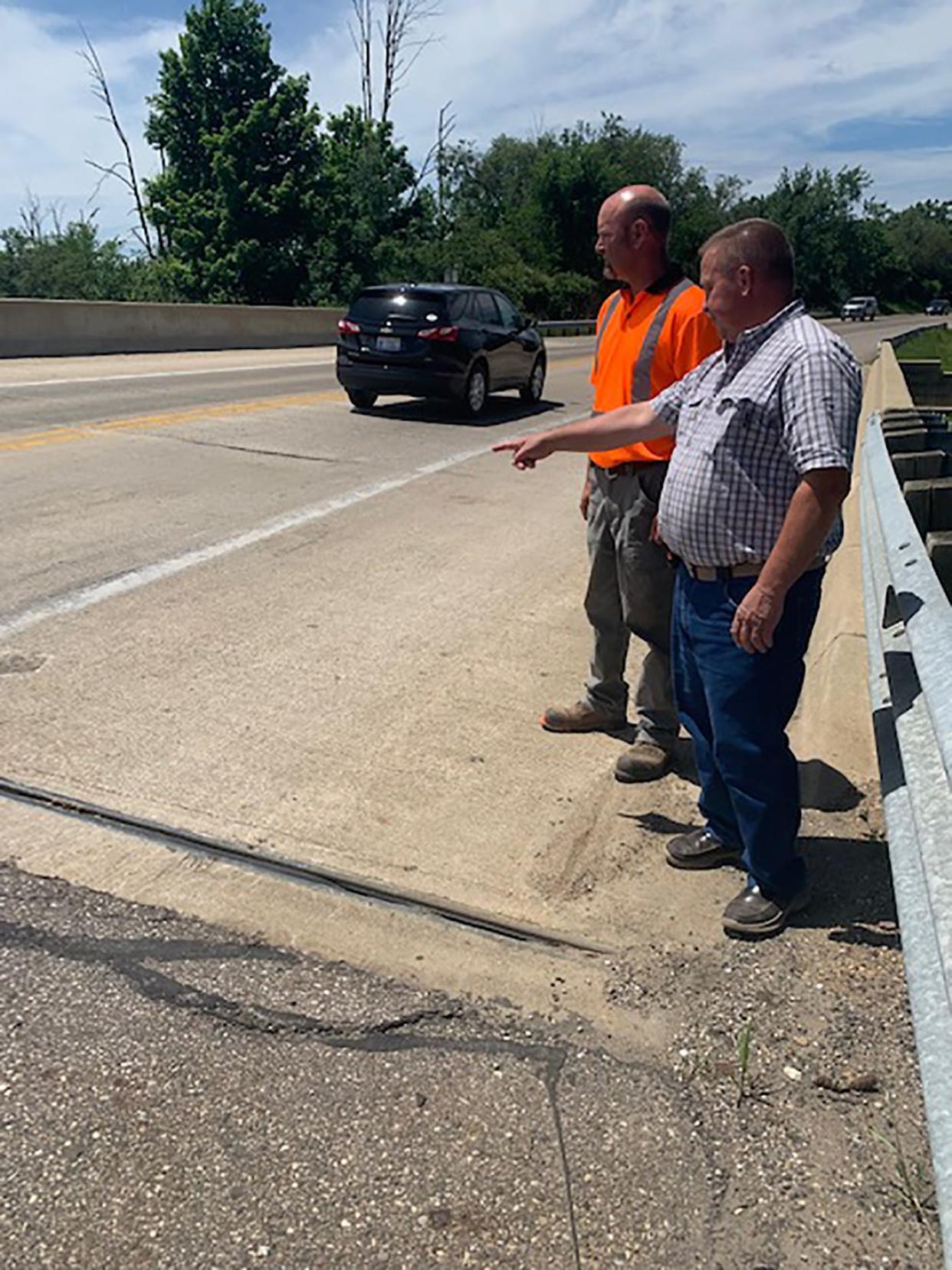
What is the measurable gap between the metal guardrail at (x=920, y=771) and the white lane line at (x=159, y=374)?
1489cm

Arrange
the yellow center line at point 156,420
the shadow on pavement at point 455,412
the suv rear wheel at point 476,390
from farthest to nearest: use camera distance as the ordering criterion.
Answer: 1. the suv rear wheel at point 476,390
2. the shadow on pavement at point 455,412
3. the yellow center line at point 156,420

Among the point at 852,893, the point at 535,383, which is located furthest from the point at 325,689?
the point at 535,383

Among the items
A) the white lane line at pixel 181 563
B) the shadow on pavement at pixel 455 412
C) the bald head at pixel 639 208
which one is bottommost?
the shadow on pavement at pixel 455 412

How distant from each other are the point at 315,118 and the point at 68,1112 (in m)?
49.1

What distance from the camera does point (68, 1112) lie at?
102 inches

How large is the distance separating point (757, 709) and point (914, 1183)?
4.18 ft

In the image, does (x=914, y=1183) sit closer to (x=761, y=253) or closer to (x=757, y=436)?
(x=757, y=436)

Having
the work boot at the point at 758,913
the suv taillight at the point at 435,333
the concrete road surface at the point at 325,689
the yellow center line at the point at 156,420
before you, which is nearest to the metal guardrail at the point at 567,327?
the yellow center line at the point at 156,420

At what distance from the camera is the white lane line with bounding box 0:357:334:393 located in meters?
16.9

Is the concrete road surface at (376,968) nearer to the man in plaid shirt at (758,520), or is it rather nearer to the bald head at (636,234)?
the man in plaid shirt at (758,520)

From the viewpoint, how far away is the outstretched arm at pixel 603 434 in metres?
3.94

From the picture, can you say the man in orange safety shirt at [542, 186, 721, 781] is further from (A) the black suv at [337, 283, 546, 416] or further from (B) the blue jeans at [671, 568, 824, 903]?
(A) the black suv at [337, 283, 546, 416]

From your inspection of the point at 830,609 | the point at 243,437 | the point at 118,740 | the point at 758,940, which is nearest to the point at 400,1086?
the point at 758,940

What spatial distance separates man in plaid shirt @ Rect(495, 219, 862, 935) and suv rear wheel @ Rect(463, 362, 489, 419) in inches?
491
